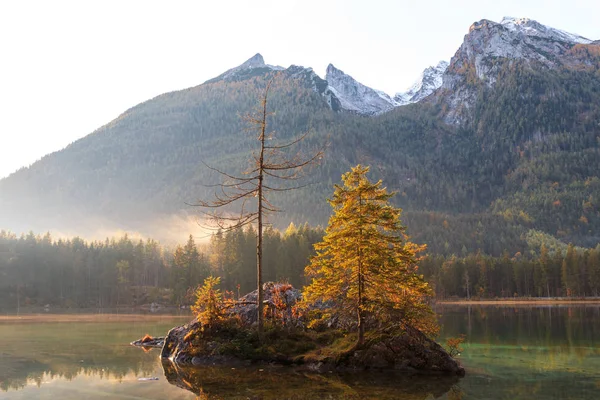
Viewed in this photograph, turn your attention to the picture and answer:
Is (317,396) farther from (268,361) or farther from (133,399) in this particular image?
(268,361)

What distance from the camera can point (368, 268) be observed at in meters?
28.1

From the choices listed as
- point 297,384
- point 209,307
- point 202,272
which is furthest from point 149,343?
point 202,272

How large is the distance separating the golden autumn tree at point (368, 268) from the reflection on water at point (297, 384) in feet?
11.5

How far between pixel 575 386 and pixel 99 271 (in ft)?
483

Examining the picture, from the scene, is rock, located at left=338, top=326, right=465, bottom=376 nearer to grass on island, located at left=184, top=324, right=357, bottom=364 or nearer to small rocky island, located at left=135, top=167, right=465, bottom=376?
small rocky island, located at left=135, top=167, right=465, bottom=376

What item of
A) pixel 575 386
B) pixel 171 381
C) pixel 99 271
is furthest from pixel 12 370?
pixel 99 271

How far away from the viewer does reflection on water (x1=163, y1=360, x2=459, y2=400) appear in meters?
20.8

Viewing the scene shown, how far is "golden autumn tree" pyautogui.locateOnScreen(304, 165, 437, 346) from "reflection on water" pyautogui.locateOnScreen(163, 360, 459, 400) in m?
3.50

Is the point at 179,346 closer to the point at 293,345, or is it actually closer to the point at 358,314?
the point at 293,345

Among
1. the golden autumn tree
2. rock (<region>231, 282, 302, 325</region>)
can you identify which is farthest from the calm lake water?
rock (<region>231, 282, 302, 325</region>)

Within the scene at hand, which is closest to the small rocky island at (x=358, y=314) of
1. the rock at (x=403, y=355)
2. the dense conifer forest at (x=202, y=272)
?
the rock at (x=403, y=355)

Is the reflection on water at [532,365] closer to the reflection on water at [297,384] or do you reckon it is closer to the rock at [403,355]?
the rock at [403,355]

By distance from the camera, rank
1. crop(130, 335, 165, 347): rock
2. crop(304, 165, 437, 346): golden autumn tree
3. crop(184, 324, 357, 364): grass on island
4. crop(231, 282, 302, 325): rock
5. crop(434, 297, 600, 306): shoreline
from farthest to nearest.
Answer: crop(434, 297, 600, 306): shoreline < crop(130, 335, 165, 347): rock < crop(231, 282, 302, 325): rock < crop(184, 324, 357, 364): grass on island < crop(304, 165, 437, 346): golden autumn tree

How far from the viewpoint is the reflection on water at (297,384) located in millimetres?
20781
